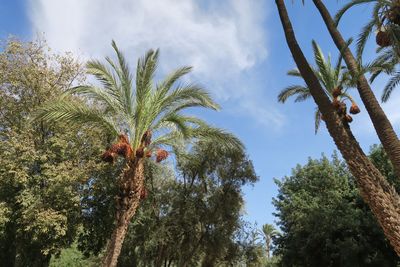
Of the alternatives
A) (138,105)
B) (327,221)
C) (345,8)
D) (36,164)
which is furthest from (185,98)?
(327,221)

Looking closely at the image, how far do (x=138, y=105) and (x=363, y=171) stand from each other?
7.04 meters

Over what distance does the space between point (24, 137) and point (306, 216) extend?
17.1 m

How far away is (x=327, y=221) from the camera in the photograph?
82.7ft

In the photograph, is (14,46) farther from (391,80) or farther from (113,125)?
(391,80)

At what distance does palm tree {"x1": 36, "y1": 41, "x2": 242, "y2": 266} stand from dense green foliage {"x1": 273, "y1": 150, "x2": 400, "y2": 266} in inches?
516

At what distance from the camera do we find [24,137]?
1897 centimetres

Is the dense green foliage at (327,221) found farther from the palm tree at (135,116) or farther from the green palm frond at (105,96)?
the green palm frond at (105,96)

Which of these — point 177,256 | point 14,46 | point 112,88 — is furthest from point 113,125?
point 177,256

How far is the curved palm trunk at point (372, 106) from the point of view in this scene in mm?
10672

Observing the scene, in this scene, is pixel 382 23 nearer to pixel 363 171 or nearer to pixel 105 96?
pixel 363 171

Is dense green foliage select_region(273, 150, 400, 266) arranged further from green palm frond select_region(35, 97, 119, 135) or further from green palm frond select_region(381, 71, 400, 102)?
green palm frond select_region(35, 97, 119, 135)

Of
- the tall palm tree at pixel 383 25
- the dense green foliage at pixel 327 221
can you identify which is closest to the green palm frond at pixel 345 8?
the tall palm tree at pixel 383 25

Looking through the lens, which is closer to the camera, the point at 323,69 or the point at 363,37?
the point at 363,37

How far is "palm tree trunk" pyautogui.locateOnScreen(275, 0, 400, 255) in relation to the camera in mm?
9492
